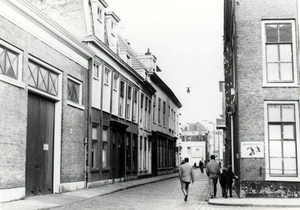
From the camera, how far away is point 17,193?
1402 cm

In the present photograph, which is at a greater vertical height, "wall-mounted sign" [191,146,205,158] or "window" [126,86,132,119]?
"window" [126,86,132,119]

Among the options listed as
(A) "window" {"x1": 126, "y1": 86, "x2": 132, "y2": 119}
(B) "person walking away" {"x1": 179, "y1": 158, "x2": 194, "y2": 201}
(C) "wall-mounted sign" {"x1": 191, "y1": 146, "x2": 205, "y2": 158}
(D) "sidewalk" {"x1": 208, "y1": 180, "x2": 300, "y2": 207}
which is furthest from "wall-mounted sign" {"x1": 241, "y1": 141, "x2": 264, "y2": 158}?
(C) "wall-mounted sign" {"x1": 191, "y1": 146, "x2": 205, "y2": 158}

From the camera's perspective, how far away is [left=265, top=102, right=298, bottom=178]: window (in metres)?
16.4

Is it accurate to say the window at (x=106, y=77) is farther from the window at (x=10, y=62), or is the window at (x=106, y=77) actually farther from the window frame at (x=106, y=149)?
the window at (x=10, y=62)

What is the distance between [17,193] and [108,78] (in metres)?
12.3

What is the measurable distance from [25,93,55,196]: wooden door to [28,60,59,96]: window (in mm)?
398

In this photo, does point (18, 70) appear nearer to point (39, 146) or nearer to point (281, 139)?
point (39, 146)

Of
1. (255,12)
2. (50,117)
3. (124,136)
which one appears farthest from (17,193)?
(124,136)

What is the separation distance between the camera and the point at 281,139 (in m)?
16.6

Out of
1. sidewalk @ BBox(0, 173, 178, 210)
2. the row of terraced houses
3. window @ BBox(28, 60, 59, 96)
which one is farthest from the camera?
window @ BBox(28, 60, 59, 96)

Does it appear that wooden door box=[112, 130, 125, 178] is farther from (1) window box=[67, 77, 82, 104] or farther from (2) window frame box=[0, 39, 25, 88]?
(2) window frame box=[0, 39, 25, 88]

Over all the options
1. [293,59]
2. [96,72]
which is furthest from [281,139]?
[96,72]

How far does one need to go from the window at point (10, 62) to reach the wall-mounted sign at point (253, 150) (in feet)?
28.2

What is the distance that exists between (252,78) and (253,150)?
2772 millimetres
